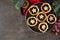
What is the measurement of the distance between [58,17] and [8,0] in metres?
0.52

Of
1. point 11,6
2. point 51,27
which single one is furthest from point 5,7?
point 51,27

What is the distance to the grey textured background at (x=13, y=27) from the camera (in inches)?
66.0

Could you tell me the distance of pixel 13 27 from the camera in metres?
1.71

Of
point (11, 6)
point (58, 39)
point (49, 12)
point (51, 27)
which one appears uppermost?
point (11, 6)

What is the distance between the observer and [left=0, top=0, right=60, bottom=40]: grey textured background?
5.50ft

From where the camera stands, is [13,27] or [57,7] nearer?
[57,7]

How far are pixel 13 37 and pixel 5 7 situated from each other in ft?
0.98

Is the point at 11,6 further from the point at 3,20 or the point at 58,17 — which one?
the point at 58,17

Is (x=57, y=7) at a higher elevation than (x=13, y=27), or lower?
higher

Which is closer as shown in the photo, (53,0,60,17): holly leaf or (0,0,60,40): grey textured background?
(53,0,60,17): holly leaf

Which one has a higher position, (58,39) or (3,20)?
(3,20)

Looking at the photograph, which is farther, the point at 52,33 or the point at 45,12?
the point at 52,33

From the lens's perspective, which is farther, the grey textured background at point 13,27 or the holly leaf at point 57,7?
the grey textured background at point 13,27

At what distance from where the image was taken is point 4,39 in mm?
1691
